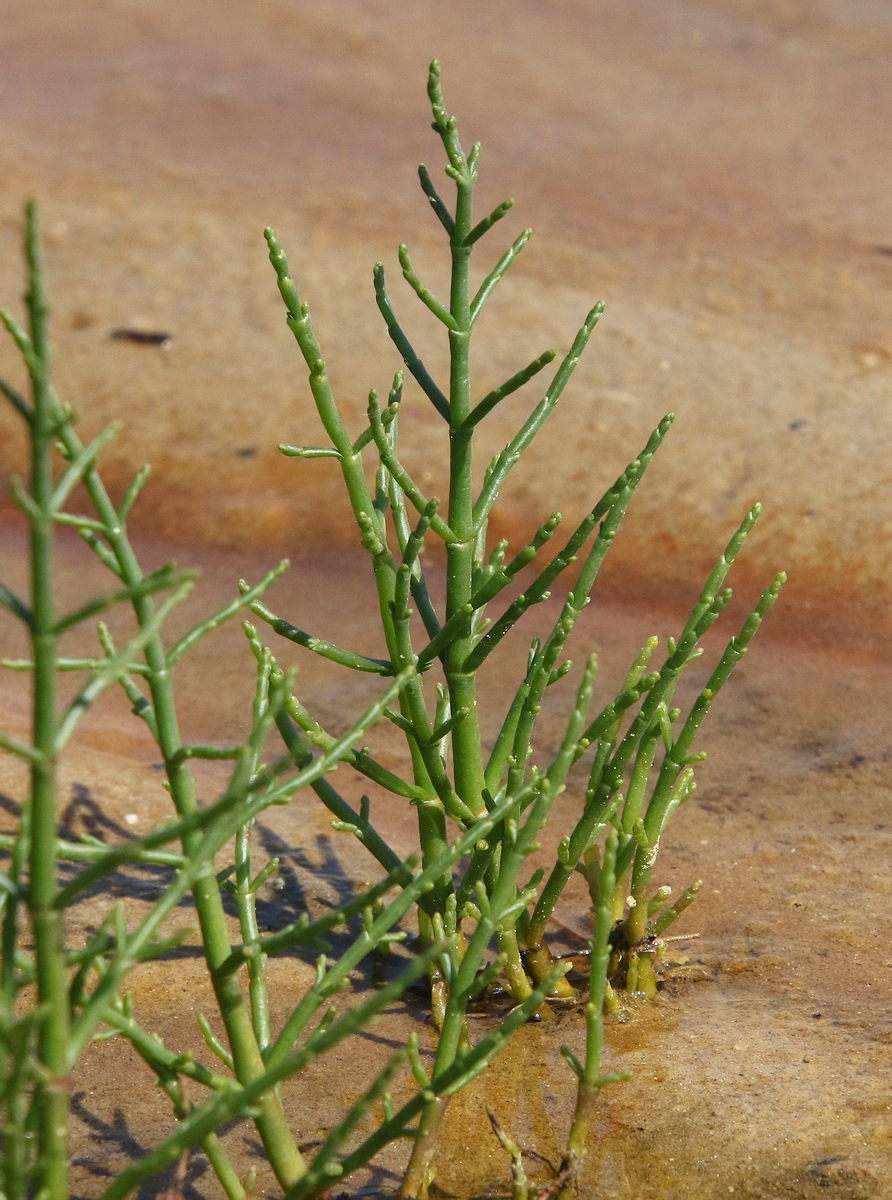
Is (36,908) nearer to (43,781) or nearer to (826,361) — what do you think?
(43,781)

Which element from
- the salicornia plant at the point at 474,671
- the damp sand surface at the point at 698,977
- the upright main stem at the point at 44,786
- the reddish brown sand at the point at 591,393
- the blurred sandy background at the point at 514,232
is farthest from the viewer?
the blurred sandy background at the point at 514,232

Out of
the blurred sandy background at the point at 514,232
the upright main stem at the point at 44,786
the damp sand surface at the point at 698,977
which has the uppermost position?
the blurred sandy background at the point at 514,232

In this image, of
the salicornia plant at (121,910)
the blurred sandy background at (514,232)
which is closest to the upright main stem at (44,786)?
the salicornia plant at (121,910)

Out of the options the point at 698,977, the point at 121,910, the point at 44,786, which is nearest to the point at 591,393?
the point at 698,977

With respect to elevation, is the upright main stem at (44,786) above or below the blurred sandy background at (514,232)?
below

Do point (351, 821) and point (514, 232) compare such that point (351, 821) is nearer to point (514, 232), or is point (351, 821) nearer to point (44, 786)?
point (44, 786)

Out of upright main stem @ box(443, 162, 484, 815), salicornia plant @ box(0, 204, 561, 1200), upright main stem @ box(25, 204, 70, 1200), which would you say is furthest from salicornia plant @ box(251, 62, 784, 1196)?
upright main stem @ box(25, 204, 70, 1200)

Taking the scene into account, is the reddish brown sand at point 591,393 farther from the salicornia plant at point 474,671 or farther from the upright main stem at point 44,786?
the upright main stem at point 44,786

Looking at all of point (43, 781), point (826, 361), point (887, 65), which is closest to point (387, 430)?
point (43, 781)
